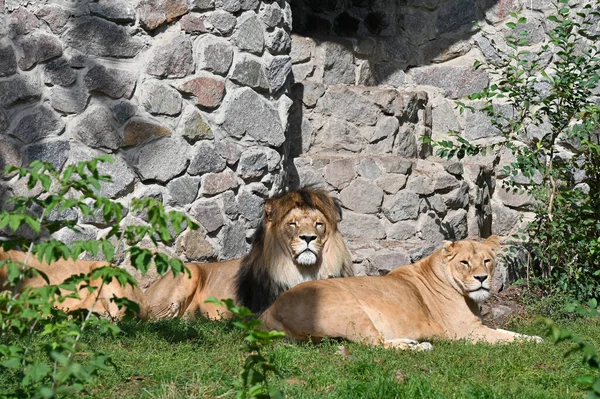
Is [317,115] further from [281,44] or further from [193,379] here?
[193,379]

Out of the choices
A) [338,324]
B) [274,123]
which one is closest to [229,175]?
[274,123]

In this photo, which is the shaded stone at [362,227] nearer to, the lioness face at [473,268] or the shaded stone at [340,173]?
the shaded stone at [340,173]

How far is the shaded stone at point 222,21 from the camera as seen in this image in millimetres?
8688

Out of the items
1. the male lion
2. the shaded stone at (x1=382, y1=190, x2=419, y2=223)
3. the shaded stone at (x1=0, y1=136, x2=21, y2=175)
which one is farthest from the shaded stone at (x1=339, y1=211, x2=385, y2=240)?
the shaded stone at (x1=0, y1=136, x2=21, y2=175)

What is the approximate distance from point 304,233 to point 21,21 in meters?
3.00

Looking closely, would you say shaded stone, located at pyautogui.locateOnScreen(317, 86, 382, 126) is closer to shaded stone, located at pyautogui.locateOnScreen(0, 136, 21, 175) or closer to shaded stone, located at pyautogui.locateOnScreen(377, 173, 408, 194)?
shaded stone, located at pyautogui.locateOnScreen(377, 173, 408, 194)

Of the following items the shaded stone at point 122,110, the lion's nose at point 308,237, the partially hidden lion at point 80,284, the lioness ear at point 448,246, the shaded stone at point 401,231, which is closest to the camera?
the lioness ear at point 448,246

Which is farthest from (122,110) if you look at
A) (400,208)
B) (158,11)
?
(400,208)

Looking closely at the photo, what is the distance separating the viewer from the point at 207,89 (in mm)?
8656

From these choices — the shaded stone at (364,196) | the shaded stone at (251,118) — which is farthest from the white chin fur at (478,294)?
the shaded stone at (251,118)

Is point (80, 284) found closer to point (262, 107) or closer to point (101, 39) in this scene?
point (101, 39)

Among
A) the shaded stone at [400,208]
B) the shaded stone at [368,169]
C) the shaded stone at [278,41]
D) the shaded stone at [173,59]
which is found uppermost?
the shaded stone at [278,41]

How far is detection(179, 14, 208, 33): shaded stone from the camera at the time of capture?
8539 millimetres

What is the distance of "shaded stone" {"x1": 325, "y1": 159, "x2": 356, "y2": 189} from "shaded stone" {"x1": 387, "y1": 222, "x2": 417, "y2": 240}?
67 centimetres
